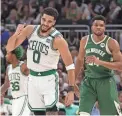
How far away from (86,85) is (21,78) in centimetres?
145

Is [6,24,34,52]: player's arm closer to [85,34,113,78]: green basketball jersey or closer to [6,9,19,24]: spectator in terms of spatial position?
[85,34,113,78]: green basketball jersey

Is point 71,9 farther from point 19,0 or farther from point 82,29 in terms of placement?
point 19,0

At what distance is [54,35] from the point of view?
8195 mm

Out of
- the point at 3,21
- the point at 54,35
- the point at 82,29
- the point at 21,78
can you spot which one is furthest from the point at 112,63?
the point at 3,21

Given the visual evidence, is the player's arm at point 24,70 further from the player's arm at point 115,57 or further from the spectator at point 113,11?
the spectator at point 113,11

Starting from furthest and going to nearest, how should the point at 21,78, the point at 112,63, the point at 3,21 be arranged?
the point at 3,21 → the point at 21,78 → the point at 112,63

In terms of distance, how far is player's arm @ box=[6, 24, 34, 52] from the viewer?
8.14 meters

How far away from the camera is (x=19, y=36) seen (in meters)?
8.19

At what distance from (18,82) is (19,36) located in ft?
4.75

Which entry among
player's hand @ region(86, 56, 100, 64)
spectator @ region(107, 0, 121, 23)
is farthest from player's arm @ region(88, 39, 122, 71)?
spectator @ region(107, 0, 121, 23)

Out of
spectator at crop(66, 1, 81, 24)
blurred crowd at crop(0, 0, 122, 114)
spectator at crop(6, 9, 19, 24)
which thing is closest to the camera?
blurred crowd at crop(0, 0, 122, 114)

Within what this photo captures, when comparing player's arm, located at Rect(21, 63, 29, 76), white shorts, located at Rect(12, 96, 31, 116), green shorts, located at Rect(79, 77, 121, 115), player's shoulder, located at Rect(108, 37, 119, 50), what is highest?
player's shoulder, located at Rect(108, 37, 119, 50)

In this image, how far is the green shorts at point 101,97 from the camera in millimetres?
8297

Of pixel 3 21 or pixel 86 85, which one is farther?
pixel 3 21
